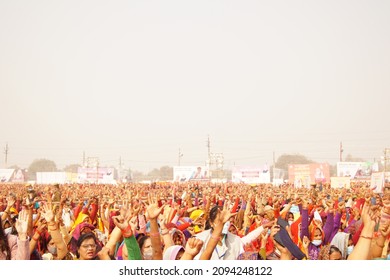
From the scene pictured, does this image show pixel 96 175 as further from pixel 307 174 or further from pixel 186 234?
pixel 186 234

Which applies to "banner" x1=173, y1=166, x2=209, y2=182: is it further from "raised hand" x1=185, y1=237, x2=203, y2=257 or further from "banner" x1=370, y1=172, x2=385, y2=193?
"raised hand" x1=185, y1=237, x2=203, y2=257

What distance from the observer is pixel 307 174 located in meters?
12.2

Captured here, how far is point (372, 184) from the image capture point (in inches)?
393

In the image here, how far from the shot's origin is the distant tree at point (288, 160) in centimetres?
968

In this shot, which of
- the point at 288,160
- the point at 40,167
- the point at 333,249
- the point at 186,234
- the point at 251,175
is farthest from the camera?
the point at 251,175

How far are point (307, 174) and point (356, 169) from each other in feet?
4.32

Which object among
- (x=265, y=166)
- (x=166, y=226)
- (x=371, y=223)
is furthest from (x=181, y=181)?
(x=371, y=223)

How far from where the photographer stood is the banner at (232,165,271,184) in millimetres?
11578

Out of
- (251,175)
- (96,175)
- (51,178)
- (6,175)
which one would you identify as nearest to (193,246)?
(6,175)

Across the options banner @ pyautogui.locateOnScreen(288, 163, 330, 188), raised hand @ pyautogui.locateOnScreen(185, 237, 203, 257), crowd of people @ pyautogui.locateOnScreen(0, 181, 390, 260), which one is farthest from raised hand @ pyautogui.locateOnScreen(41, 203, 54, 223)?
banner @ pyautogui.locateOnScreen(288, 163, 330, 188)

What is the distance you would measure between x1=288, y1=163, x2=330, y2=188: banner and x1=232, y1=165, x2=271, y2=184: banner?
1.68ft
